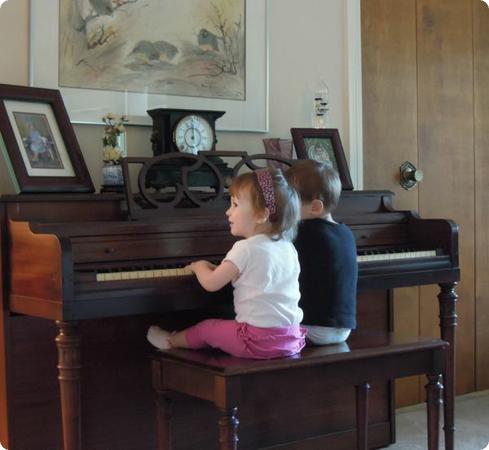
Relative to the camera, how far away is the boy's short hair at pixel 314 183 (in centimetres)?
274

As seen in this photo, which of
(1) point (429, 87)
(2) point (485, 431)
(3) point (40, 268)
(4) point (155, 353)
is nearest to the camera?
(3) point (40, 268)

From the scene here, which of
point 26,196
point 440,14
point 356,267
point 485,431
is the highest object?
A: point 440,14

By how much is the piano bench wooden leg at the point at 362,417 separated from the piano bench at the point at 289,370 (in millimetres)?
324

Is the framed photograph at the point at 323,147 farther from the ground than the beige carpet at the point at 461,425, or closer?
farther from the ground

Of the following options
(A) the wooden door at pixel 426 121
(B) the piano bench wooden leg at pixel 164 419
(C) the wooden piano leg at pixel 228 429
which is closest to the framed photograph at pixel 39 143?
(B) the piano bench wooden leg at pixel 164 419

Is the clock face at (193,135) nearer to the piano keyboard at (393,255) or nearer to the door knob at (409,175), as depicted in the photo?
the piano keyboard at (393,255)

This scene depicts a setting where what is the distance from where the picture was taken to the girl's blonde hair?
8.15 feet

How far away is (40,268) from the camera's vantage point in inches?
96.5

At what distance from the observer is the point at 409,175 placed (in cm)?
395

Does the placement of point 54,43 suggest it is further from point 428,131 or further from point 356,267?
point 428,131

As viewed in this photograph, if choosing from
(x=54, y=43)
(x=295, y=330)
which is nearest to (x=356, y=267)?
(x=295, y=330)

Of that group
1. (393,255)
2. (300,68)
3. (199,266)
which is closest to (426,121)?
(300,68)

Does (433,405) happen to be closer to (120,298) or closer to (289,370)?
(289,370)

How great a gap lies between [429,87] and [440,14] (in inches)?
13.8
